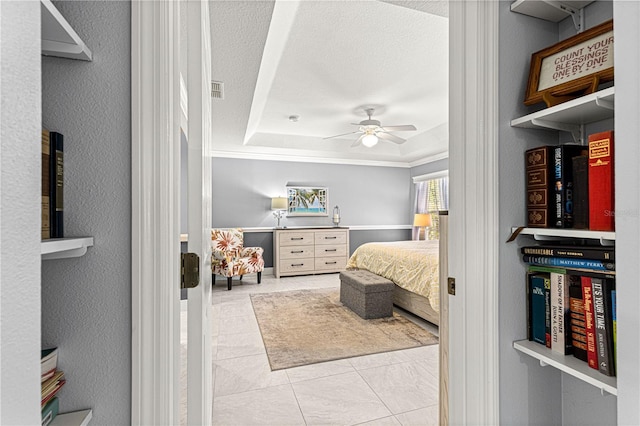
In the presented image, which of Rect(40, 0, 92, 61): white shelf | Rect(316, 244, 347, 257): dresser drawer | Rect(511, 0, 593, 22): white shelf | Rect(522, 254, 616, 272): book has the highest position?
Rect(511, 0, 593, 22): white shelf

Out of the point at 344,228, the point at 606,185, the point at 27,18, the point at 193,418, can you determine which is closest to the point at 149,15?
the point at 27,18

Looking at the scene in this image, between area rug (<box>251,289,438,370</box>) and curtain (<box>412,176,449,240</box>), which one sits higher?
curtain (<box>412,176,449,240</box>)

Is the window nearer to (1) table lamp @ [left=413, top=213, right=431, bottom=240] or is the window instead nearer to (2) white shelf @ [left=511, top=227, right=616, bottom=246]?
(1) table lamp @ [left=413, top=213, right=431, bottom=240]

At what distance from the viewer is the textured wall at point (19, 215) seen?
0.89ft

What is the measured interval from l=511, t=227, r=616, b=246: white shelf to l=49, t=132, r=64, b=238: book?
4.14 ft

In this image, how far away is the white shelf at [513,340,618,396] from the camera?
0.90m

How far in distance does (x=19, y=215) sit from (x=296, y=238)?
5767 mm

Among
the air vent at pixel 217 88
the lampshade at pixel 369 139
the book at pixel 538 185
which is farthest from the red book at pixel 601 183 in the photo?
the lampshade at pixel 369 139

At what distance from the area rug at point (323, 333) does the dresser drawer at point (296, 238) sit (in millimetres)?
1878

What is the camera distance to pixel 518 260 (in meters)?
1.17

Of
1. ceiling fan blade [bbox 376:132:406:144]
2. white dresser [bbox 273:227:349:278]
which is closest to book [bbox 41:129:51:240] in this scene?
ceiling fan blade [bbox 376:132:406:144]

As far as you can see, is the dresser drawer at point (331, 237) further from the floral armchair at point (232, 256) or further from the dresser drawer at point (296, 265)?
the floral armchair at point (232, 256)

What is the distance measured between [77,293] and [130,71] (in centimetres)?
49

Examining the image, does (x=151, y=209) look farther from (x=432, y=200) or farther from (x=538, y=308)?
(x=432, y=200)
